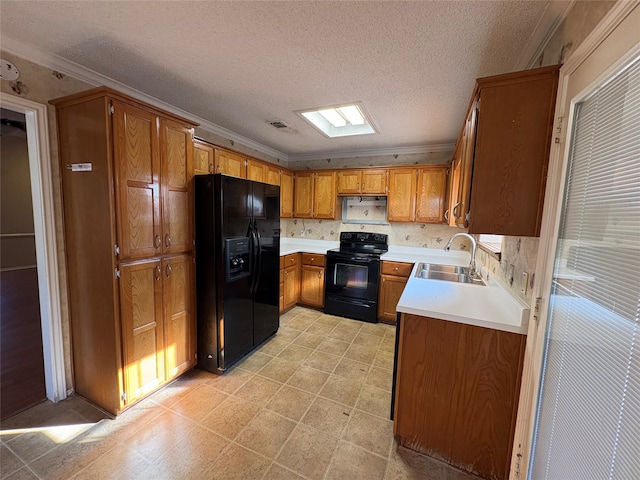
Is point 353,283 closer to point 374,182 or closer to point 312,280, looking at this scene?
point 312,280

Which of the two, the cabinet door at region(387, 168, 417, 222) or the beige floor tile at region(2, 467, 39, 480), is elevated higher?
the cabinet door at region(387, 168, 417, 222)

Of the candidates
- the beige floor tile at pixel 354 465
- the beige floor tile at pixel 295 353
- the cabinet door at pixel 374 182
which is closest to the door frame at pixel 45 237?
the beige floor tile at pixel 295 353

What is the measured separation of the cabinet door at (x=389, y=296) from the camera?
3.37m

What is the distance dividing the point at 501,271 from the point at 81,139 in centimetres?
320

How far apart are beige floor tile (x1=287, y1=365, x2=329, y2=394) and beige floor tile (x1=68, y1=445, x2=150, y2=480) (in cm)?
108

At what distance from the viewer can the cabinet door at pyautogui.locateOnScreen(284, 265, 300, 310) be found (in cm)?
369

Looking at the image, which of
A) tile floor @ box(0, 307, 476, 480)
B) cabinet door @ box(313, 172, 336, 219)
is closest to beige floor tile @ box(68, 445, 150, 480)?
tile floor @ box(0, 307, 476, 480)

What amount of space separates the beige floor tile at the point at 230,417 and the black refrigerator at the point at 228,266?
0.41m

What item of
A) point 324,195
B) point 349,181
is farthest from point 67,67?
point 349,181

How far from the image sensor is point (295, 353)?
2711mm

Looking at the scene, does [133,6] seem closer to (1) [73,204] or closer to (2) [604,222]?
(1) [73,204]

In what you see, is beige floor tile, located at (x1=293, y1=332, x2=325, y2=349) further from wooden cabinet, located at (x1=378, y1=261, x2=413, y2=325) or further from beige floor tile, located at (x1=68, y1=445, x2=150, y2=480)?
beige floor tile, located at (x1=68, y1=445, x2=150, y2=480)

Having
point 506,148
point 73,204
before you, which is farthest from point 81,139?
point 506,148

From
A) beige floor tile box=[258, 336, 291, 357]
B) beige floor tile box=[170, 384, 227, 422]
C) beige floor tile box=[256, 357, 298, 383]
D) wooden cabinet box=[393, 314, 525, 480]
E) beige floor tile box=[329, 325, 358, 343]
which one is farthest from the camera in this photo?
beige floor tile box=[329, 325, 358, 343]
